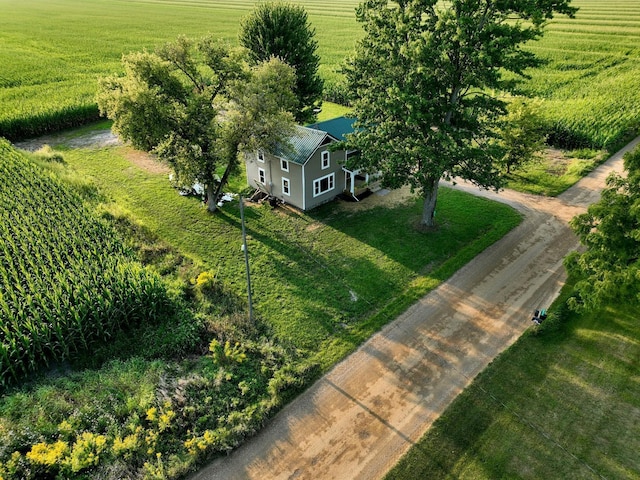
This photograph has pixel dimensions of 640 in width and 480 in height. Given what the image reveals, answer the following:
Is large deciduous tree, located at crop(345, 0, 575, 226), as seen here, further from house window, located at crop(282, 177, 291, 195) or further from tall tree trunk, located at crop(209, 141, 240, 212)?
tall tree trunk, located at crop(209, 141, 240, 212)

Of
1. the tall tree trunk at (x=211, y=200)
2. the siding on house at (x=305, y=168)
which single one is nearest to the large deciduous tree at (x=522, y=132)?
the siding on house at (x=305, y=168)

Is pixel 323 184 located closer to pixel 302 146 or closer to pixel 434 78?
pixel 302 146

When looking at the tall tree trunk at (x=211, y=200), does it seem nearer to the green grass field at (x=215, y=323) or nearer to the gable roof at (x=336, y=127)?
the green grass field at (x=215, y=323)

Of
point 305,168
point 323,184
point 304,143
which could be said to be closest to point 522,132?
point 323,184

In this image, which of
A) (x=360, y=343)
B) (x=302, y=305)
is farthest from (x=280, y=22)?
(x=360, y=343)

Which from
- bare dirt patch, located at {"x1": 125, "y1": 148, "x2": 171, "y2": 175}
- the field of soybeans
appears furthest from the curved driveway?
bare dirt patch, located at {"x1": 125, "y1": 148, "x2": 171, "y2": 175}
